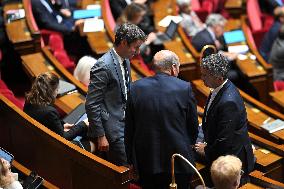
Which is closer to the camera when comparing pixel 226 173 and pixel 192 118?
pixel 226 173

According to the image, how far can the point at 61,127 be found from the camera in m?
1.47

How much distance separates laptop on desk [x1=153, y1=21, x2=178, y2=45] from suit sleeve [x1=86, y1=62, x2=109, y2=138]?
651mm

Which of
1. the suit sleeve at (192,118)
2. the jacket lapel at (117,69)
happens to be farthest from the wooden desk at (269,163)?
the jacket lapel at (117,69)

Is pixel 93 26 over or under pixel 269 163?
over

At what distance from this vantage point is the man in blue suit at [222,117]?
1307mm

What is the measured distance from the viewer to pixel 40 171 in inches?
59.7

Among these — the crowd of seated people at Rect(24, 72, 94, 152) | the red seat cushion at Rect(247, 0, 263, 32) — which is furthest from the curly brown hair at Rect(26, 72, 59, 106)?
the red seat cushion at Rect(247, 0, 263, 32)

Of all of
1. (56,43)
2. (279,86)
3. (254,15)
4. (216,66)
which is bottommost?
(279,86)

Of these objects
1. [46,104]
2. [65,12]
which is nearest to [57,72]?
[46,104]

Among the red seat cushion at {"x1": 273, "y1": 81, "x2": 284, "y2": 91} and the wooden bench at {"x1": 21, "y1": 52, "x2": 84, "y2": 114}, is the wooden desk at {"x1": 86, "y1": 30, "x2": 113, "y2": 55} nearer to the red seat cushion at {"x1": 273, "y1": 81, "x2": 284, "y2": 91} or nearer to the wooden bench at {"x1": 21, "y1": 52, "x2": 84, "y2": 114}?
the wooden bench at {"x1": 21, "y1": 52, "x2": 84, "y2": 114}

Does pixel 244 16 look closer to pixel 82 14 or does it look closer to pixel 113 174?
pixel 82 14

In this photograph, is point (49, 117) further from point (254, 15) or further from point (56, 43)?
point (254, 15)

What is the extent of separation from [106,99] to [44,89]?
156 millimetres

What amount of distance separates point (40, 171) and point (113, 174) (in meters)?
0.31
